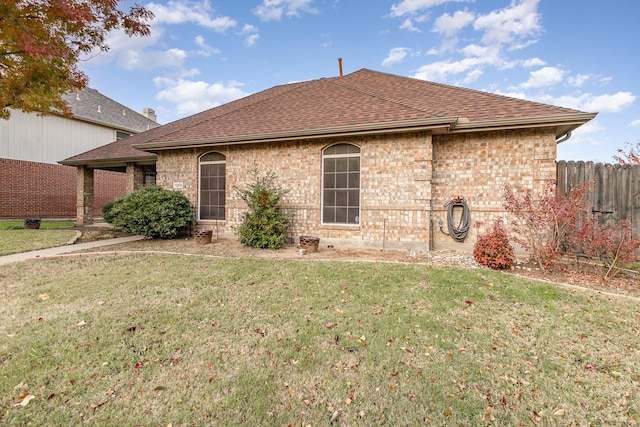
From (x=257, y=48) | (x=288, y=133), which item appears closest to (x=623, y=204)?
(x=288, y=133)

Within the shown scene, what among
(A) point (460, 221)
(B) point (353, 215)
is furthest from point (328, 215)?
(A) point (460, 221)

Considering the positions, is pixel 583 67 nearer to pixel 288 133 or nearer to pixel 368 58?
pixel 368 58

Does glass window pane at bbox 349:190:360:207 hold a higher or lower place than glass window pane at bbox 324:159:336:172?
lower

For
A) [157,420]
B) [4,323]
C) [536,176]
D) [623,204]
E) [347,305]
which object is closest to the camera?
[157,420]

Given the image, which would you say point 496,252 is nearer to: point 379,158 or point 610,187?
point 379,158

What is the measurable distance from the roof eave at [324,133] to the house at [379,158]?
1.1 inches

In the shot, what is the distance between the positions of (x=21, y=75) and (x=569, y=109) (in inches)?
525

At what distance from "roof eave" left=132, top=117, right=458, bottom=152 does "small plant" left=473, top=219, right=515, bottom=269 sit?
2.77 meters

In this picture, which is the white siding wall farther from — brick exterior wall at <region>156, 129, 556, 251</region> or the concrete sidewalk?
brick exterior wall at <region>156, 129, 556, 251</region>

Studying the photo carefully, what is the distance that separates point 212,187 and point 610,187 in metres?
11.0

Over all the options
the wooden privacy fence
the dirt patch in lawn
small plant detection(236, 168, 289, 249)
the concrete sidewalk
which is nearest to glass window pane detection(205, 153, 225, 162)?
small plant detection(236, 168, 289, 249)

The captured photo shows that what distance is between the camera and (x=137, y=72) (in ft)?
53.2

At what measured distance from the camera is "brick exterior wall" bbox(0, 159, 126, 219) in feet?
51.8

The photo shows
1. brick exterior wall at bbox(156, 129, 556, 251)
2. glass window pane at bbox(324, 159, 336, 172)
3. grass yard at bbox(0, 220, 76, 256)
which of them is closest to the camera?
brick exterior wall at bbox(156, 129, 556, 251)
